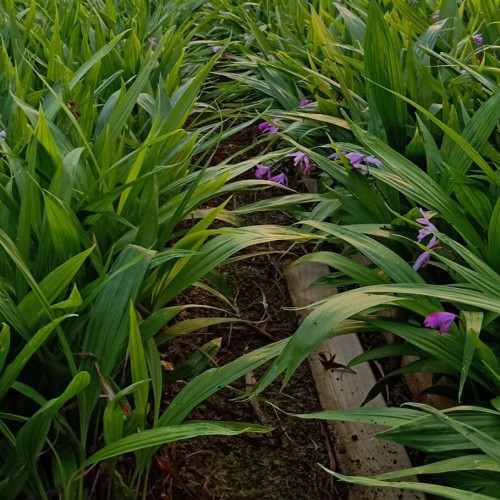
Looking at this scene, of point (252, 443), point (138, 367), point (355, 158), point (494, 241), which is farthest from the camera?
point (355, 158)

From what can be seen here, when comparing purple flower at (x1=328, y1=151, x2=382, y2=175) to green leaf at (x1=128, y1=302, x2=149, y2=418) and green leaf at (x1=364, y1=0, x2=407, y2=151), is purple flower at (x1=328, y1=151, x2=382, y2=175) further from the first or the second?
green leaf at (x1=128, y1=302, x2=149, y2=418)

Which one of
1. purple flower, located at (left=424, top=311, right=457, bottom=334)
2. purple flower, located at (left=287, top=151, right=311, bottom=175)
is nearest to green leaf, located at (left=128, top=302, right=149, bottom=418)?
purple flower, located at (left=424, top=311, right=457, bottom=334)

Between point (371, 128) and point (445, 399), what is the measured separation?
64 centimetres

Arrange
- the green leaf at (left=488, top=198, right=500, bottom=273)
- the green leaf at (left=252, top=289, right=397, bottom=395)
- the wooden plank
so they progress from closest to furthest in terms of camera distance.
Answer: the green leaf at (left=252, top=289, right=397, bottom=395)
the green leaf at (left=488, top=198, right=500, bottom=273)
the wooden plank

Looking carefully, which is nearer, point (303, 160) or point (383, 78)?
point (383, 78)

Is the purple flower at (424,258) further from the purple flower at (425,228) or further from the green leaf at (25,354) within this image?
the green leaf at (25,354)

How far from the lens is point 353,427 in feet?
4.56

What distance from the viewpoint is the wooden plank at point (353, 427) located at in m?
1.27

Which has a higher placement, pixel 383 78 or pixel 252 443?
pixel 383 78

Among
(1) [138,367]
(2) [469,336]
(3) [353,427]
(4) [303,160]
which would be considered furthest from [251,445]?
(4) [303,160]

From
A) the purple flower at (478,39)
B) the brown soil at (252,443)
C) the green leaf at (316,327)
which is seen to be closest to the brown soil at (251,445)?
the brown soil at (252,443)

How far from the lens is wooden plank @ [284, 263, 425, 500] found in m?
1.27

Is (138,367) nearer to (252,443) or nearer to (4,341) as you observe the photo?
(4,341)

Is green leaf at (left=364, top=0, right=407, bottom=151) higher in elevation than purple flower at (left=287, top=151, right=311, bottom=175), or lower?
higher
